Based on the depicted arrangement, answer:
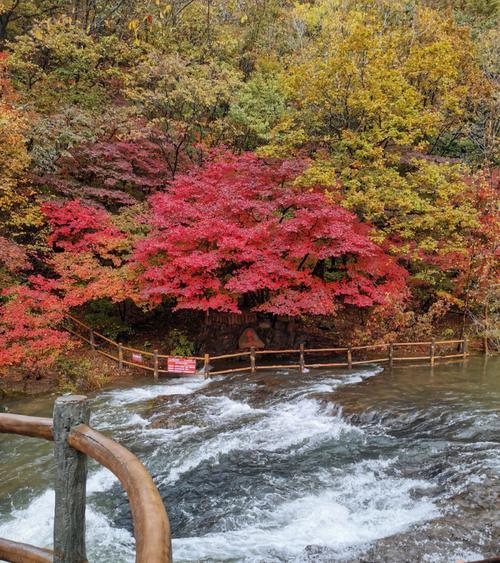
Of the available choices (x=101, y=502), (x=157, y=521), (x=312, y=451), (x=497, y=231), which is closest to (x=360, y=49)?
(x=497, y=231)

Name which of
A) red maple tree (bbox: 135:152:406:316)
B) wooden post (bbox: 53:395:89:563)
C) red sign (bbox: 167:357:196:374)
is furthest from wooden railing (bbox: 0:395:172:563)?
red sign (bbox: 167:357:196:374)

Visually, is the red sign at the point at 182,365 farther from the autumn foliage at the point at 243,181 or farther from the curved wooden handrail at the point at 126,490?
the curved wooden handrail at the point at 126,490

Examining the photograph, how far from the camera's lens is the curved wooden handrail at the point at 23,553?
2.06 metres

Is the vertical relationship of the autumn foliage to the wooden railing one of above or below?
above

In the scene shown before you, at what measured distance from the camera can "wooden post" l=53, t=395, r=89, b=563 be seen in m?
1.99

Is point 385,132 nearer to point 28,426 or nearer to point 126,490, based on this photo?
point 28,426

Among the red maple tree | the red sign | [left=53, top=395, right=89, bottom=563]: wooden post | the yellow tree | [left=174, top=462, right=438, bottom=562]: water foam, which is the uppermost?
the yellow tree

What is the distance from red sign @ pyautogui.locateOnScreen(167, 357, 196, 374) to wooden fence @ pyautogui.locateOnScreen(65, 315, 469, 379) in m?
0.58

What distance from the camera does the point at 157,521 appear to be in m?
1.45

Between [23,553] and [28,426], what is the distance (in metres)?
0.57

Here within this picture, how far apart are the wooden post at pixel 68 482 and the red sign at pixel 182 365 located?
10707mm

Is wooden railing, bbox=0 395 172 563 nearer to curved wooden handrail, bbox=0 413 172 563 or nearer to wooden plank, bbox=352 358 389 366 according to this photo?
curved wooden handrail, bbox=0 413 172 563


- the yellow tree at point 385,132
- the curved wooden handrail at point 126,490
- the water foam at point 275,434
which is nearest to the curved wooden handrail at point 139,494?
the curved wooden handrail at point 126,490

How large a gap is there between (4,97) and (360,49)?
1112cm
